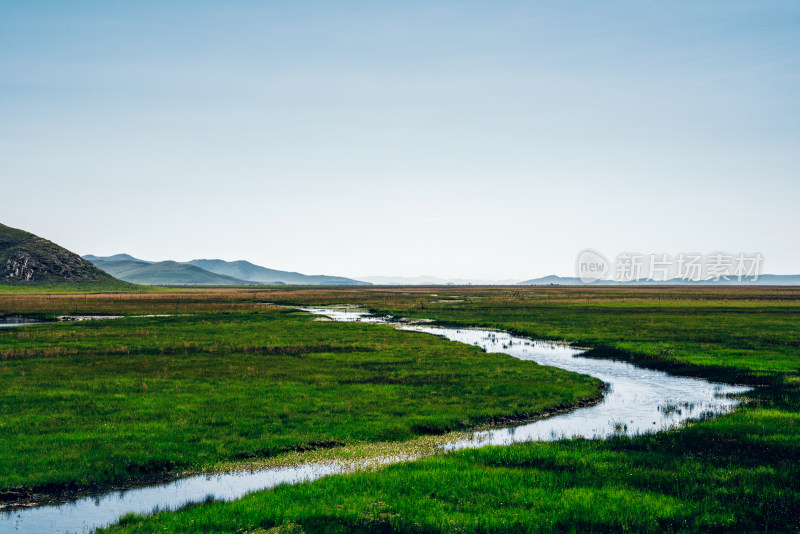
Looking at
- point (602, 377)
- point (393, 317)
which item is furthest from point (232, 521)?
point (393, 317)

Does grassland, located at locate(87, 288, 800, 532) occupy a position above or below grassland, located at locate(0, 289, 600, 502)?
above

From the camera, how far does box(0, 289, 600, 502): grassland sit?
17.3m

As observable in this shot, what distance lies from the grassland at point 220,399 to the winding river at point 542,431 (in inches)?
44.0

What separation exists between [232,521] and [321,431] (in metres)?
8.28

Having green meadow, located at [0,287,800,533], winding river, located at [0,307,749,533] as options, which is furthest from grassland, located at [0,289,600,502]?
winding river, located at [0,307,749,533]

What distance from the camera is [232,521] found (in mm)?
12344

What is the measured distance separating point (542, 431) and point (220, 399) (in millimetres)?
14939

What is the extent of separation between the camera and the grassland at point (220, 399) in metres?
17.3

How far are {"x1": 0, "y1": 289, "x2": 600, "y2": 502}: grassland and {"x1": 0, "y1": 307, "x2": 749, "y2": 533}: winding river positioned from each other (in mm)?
1119

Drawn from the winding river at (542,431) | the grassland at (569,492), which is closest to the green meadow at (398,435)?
the grassland at (569,492)

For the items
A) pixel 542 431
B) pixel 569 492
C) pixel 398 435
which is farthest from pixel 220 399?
pixel 569 492

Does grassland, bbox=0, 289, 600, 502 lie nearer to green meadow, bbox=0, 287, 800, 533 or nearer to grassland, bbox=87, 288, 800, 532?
green meadow, bbox=0, 287, 800, 533

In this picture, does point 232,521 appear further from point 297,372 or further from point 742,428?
point 297,372

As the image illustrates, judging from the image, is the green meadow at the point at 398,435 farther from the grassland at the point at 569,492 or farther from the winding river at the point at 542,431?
the winding river at the point at 542,431
